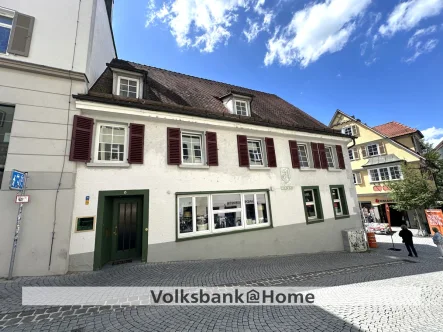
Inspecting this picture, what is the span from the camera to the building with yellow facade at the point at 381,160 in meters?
21.6

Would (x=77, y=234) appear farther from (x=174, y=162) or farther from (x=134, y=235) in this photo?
(x=174, y=162)

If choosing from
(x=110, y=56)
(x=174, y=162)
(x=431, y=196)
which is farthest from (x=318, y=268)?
(x=431, y=196)

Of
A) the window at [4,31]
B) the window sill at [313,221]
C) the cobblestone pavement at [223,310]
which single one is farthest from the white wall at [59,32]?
the window sill at [313,221]

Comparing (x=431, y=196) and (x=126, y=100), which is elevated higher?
(x=126, y=100)

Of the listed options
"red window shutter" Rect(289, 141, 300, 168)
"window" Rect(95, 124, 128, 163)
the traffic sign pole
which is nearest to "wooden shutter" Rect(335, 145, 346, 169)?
"red window shutter" Rect(289, 141, 300, 168)

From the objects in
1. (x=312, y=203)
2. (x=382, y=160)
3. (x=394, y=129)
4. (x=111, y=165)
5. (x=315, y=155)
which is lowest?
(x=312, y=203)

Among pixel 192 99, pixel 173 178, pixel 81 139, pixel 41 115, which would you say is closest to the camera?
pixel 41 115

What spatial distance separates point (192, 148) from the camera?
8.62 metres

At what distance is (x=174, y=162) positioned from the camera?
7762 mm

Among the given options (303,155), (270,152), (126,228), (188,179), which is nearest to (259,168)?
(270,152)

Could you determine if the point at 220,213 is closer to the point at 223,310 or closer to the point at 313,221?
the point at 223,310

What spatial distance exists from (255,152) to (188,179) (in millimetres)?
3894

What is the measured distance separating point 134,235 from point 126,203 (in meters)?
1.20

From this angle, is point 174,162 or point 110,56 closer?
point 174,162
